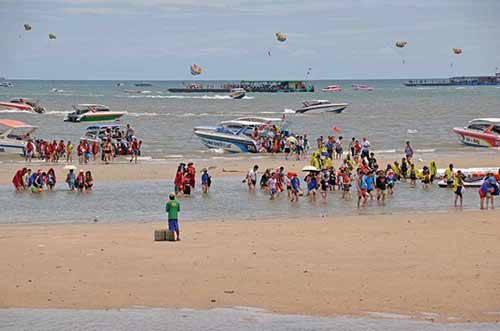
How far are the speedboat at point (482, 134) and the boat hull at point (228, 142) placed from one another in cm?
1192

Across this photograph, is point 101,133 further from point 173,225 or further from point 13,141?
point 173,225

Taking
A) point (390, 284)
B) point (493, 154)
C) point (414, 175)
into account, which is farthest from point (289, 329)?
point (493, 154)

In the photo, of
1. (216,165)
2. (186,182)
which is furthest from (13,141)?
(186,182)

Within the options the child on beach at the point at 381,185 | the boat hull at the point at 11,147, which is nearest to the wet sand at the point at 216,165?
the boat hull at the point at 11,147

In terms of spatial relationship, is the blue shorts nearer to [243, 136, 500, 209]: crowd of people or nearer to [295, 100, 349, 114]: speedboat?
[243, 136, 500, 209]: crowd of people

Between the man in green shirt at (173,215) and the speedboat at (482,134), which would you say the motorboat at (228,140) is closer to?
the speedboat at (482,134)

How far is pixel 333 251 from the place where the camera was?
671 inches

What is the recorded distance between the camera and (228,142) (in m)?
43.5

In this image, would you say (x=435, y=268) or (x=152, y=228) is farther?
(x=152, y=228)

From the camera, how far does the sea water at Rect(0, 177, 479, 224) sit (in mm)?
23703

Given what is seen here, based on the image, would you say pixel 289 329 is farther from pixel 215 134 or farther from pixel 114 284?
pixel 215 134

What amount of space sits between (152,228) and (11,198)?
26.8ft

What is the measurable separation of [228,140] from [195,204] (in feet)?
57.7

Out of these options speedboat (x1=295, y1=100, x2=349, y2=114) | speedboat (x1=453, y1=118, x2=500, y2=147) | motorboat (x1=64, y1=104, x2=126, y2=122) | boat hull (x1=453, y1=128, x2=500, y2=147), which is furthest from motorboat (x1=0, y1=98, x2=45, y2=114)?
Answer: speedboat (x1=453, y1=118, x2=500, y2=147)
